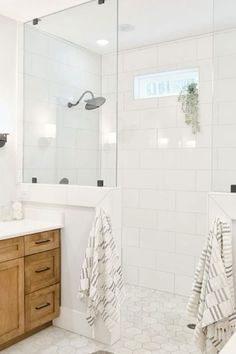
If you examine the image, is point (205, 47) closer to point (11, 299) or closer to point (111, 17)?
point (111, 17)

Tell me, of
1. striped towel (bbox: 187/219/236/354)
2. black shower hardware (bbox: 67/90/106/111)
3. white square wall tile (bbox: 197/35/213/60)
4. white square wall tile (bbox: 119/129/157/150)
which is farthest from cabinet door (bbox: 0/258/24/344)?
white square wall tile (bbox: 197/35/213/60)

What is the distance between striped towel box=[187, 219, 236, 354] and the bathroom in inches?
3.8

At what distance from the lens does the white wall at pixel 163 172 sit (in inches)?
145

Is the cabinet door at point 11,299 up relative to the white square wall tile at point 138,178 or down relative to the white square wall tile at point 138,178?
down

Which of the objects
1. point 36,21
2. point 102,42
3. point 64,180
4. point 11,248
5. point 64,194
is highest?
point 36,21

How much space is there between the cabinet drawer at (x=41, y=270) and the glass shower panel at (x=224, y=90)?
148 centimetres

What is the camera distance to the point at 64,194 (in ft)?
10.00

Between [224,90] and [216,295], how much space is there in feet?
4.62

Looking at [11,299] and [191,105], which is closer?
[11,299]

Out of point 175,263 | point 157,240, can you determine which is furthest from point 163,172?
point 175,263

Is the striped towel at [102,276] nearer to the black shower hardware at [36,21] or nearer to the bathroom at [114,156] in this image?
the bathroom at [114,156]

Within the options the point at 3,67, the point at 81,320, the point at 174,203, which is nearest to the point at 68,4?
the point at 3,67

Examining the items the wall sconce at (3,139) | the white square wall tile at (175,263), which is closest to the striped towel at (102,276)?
the wall sconce at (3,139)

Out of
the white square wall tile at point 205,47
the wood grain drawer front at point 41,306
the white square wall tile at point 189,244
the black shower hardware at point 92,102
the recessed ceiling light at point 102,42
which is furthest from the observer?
the white square wall tile at point 189,244
